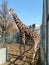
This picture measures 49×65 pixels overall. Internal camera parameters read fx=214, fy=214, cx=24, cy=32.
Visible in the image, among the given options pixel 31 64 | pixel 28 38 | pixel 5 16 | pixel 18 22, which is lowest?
pixel 31 64

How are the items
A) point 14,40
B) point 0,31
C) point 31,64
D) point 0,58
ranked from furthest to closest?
1. point 14,40
2. point 0,31
3. point 0,58
4. point 31,64

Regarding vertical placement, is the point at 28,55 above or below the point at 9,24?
below

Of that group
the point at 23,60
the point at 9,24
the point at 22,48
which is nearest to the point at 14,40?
the point at 9,24

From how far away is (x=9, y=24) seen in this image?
2297cm

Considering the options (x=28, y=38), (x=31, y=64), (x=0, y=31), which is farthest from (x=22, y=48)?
(x=0, y=31)

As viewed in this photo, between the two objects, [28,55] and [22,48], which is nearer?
[28,55]

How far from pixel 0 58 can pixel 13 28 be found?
52.6 feet

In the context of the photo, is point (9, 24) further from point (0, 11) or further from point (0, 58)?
point (0, 58)

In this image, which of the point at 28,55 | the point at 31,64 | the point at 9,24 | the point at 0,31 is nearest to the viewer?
the point at 31,64

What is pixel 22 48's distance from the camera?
10.2m

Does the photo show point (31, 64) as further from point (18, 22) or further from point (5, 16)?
point (5, 16)

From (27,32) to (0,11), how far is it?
14320 millimetres

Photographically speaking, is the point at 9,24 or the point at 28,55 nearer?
the point at 28,55

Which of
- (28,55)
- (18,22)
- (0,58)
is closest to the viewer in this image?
(0,58)
